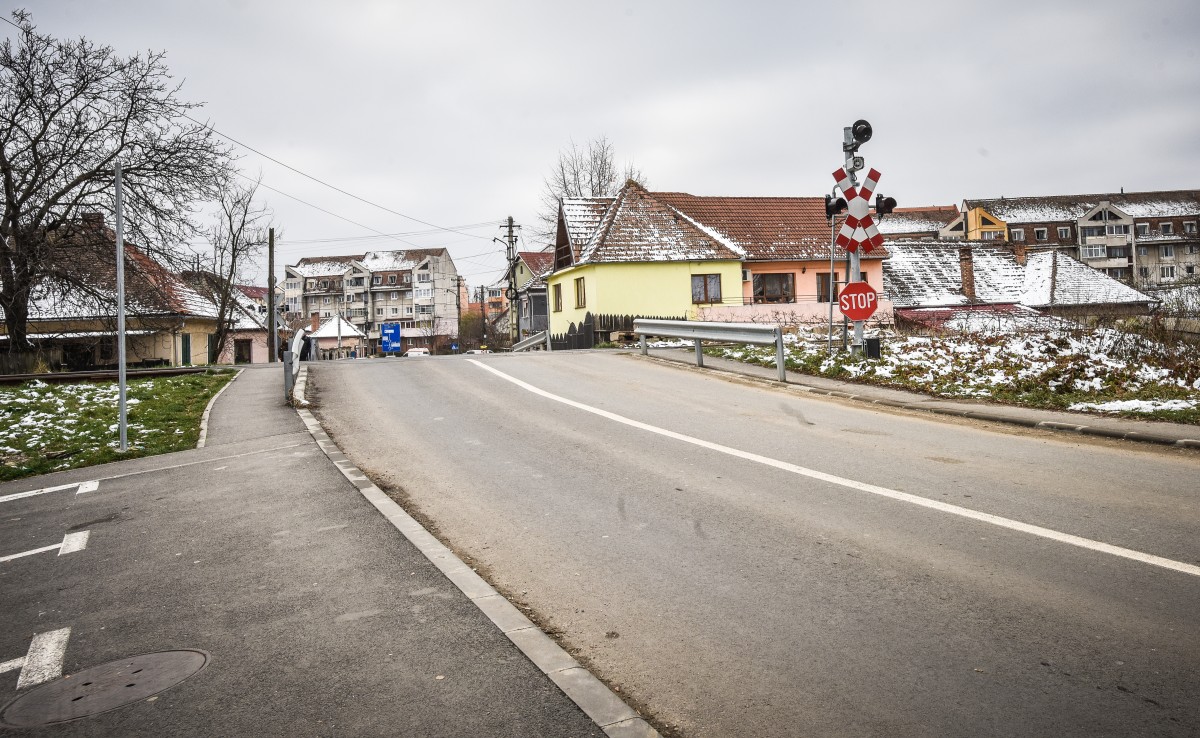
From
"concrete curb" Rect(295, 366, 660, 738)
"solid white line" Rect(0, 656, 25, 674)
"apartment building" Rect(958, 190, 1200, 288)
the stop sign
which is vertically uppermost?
"apartment building" Rect(958, 190, 1200, 288)

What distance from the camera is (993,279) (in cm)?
4634

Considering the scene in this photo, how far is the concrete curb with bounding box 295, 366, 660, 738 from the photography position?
2994 mm

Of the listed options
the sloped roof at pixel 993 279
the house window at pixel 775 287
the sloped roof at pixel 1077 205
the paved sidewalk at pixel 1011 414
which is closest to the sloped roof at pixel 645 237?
the house window at pixel 775 287

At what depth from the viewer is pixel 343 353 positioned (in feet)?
275

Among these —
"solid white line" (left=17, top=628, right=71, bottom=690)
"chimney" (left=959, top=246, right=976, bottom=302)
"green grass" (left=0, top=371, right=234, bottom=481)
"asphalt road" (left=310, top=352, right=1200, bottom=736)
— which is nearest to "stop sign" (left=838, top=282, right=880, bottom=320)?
"asphalt road" (left=310, top=352, right=1200, bottom=736)

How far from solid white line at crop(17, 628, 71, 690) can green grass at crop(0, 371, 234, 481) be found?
22.6 ft

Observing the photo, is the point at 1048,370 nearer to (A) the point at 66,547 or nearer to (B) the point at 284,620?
(B) the point at 284,620

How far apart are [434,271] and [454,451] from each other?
11061cm

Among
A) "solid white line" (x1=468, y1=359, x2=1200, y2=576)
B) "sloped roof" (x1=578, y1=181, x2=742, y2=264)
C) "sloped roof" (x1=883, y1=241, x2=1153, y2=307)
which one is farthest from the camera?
"sloped roof" (x1=883, y1=241, x2=1153, y2=307)

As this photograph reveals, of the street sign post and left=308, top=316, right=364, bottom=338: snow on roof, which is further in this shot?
left=308, top=316, right=364, bottom=338: snow on roof

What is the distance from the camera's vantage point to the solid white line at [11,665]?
12.8 feet

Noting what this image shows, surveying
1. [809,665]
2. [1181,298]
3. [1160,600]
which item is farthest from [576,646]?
[1181,298]

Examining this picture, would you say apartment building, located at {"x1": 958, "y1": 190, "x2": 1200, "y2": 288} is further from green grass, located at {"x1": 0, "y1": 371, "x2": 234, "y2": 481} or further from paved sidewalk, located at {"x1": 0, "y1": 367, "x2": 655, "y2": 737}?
paved sidewalk, located at {"x1": 0, "y1": 367, "x2": 655, "y2": 737}

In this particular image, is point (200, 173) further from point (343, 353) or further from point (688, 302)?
point (343, 353)
